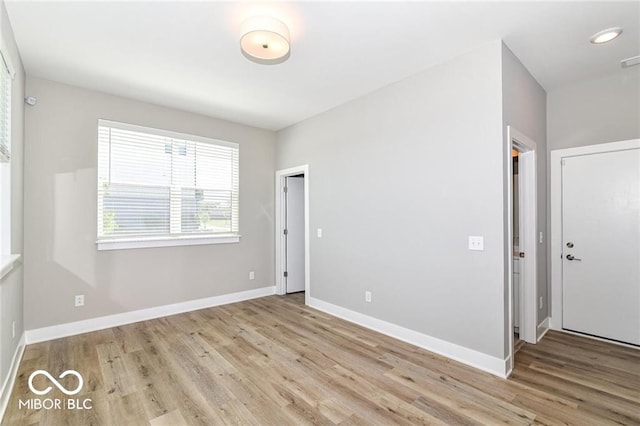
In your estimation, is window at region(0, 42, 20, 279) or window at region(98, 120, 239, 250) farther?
window at region(98, 120, 239, 250)

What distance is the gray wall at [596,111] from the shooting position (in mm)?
3100

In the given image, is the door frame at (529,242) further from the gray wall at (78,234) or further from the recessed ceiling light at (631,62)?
the gray wall at (78,234)

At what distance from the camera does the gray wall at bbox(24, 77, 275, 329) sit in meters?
3.22

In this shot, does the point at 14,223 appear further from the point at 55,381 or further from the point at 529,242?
the point at 529,242

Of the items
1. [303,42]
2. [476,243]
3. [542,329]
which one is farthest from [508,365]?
[303,42]

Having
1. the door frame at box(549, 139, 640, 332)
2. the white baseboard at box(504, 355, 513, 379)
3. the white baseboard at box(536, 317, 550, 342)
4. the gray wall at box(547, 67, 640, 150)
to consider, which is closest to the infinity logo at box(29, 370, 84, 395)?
the white baseboard at box(504, 355, 513, 379)

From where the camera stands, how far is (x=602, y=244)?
3299mm

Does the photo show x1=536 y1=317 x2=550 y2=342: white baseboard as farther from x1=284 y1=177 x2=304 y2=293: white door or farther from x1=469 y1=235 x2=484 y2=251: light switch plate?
x1=284 y1=177 x2=304 y2=293: white door

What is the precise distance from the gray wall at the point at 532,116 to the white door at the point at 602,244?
8.9 inches

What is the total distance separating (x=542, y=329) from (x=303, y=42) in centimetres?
401

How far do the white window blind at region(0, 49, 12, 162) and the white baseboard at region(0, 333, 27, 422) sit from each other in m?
1.65

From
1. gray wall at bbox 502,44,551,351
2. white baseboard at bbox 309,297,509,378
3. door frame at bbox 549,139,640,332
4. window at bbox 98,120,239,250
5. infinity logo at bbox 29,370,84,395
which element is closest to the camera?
infinity logo at bbox 29,370,84,395

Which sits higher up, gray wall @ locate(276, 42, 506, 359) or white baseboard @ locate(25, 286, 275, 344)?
gray wall @ locate(276, 42, 506, 359)

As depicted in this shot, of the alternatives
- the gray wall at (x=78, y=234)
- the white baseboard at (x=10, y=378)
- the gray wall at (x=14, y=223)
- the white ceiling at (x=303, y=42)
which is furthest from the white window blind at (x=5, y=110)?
the white baseboard at (x=10, y=378)
